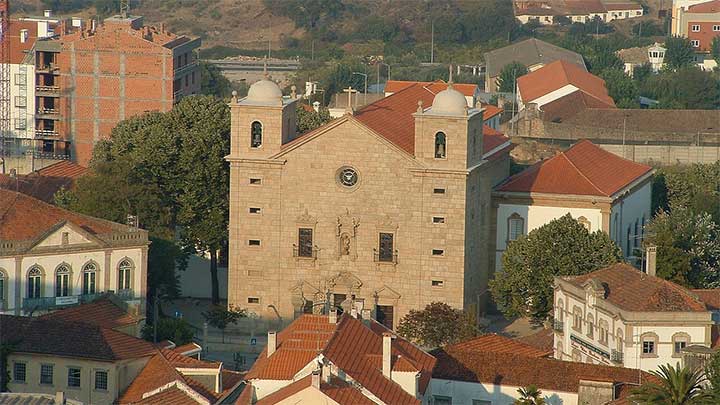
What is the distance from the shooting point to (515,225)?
95.1m

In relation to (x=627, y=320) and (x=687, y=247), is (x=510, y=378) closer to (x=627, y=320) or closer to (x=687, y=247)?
(x=627, y=320)

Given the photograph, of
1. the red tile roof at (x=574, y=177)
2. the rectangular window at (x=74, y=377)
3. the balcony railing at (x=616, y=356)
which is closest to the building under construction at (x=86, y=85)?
the red tile roof at (x=574, y=177)

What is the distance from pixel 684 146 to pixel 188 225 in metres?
46.6

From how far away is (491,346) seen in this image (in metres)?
77.8

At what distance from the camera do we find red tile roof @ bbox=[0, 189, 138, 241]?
81.4 metres

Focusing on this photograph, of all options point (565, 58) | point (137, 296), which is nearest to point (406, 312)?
point (137, 296)

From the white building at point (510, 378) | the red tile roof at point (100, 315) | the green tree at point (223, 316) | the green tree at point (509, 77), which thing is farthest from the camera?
the green tree at point (509, 77)

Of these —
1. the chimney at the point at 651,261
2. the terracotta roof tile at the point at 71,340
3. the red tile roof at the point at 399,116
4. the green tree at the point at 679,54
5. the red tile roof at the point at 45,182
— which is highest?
the green tree at the point at 679,54

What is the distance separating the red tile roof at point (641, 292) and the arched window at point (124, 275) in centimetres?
1531

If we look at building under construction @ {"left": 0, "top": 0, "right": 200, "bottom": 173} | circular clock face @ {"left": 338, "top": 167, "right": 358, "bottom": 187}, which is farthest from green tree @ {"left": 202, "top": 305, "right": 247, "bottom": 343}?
building under construction @ {"left": 0, "top": 0, "right": 200, "bottom": 173}

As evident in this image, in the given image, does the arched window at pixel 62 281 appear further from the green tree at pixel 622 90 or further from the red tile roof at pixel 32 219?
the green tree at pixel 622 90

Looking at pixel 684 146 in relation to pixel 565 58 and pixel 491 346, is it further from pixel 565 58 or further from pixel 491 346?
pixel 491 346

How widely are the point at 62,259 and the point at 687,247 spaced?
24931 mm

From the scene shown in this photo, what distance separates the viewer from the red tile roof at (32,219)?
81.4 m
